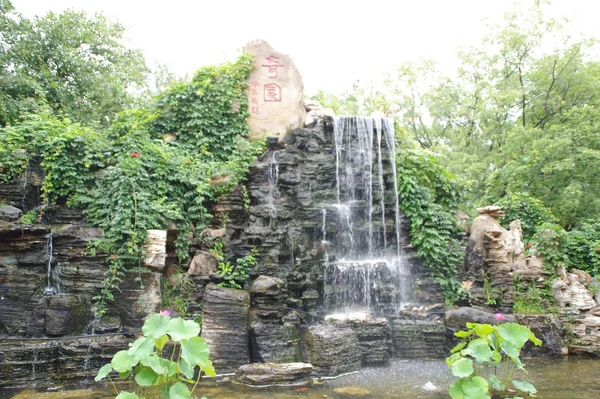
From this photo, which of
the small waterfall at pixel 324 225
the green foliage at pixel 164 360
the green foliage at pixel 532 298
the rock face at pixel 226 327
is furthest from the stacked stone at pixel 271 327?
the green foliage at pixel 532 298

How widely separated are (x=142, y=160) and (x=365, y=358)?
5.23 metres

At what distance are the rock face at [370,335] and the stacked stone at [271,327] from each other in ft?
2.84

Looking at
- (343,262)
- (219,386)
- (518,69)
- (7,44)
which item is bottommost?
(219,386)

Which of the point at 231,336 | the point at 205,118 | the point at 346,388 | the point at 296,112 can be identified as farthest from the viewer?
the point at 296,112

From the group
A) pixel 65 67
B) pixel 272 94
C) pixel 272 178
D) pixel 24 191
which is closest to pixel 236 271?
pixel 272 178

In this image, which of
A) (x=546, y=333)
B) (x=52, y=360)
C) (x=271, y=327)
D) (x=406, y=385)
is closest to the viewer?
(x=406, y=385)

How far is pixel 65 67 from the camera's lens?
40.3 ft

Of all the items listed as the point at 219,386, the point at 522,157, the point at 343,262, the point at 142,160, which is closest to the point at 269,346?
the point at 219,386

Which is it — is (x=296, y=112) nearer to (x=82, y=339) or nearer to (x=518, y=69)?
(x=82, y=339)

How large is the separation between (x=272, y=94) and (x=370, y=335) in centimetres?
628

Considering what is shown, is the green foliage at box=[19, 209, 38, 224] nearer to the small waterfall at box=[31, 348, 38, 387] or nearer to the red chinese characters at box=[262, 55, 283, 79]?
the small waterfall at box=[31, 348, 38, 387]

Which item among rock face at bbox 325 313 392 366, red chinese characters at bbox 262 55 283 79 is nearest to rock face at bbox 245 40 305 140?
red chinese characters at bbox 262 55 283 79

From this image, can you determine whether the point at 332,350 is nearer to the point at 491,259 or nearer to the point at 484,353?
the point at 484,353

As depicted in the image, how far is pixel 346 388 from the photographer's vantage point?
5598 mm
